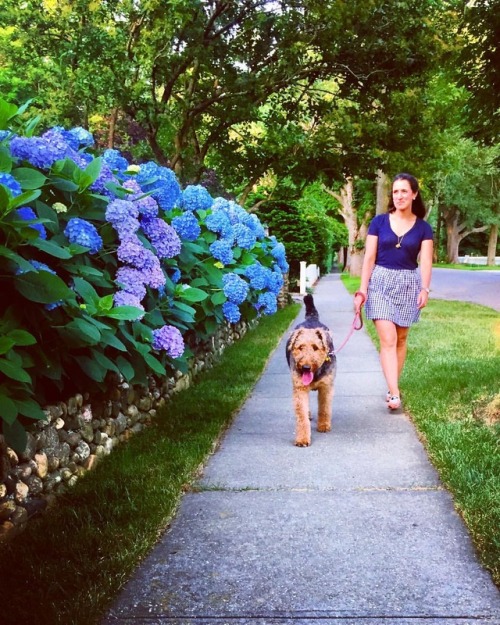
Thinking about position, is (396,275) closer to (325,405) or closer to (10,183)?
(325,405)

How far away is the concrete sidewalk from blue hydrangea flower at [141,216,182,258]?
58.2 inches

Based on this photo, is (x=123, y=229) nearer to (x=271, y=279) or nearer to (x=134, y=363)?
(x=134, y=363)

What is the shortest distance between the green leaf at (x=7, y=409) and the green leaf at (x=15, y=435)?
15 cm

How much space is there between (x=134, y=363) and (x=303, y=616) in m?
2.11

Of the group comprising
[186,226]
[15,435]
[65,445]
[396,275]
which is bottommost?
[65,445]

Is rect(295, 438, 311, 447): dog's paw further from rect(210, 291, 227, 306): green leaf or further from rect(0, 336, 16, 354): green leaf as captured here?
rect(0, 336, 16, 354): green leaf

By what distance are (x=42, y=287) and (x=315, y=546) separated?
1.73 metres

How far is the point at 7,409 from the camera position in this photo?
2.63 m

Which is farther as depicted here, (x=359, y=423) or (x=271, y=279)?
(x=271, y=279)

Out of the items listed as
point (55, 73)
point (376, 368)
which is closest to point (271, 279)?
point (376, 368)

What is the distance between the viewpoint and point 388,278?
5582 millimetres

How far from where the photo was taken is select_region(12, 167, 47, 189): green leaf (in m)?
2.96

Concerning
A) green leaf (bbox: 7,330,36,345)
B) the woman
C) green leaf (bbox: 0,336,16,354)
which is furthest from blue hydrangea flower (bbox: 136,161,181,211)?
green leaf (bbox: 0,336,16,354)

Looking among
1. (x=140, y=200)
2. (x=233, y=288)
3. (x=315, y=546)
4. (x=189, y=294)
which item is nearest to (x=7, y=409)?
(x=315, y=546)
